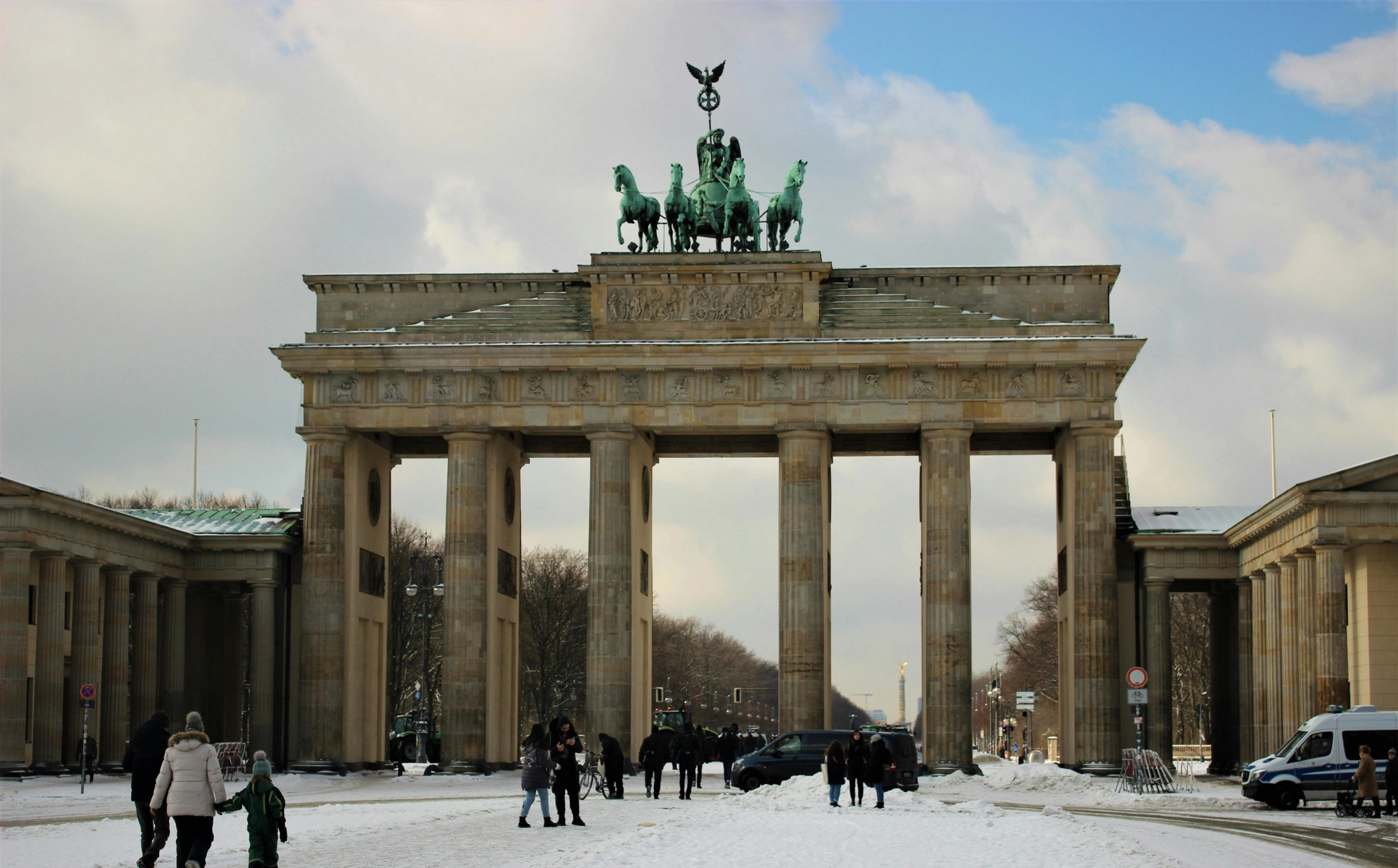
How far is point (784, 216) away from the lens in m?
58.7

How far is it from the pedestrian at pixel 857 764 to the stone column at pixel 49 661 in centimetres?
2401

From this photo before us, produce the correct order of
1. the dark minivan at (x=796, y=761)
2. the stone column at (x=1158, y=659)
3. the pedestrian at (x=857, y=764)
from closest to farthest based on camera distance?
the pedestrian at (x=857, y=764), the dark minivan at (x=796, y=761), the stone column at (x=1158, y=659)

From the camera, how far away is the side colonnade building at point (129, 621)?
1864 inches

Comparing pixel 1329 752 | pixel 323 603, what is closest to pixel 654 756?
pixel 1329 752

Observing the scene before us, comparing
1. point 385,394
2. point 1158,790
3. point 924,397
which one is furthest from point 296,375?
point 1158,790

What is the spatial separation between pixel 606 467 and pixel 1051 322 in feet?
47.3

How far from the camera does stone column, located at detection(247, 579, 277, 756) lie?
187 ft

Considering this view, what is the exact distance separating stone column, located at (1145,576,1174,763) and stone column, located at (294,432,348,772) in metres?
24.6

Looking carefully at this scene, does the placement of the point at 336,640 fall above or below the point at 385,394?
below

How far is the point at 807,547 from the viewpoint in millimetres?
55844

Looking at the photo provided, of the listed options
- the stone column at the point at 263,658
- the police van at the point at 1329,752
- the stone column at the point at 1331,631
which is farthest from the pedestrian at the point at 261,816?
the stone column at the point at 263,658

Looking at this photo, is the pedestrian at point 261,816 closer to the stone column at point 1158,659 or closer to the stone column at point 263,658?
the stone column at point 263,658

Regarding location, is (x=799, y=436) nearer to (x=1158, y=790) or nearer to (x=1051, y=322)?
(x=1051, y=322)

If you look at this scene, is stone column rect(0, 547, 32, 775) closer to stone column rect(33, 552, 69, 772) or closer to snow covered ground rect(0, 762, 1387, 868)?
stone column rect(33, 552, 69, 772)
